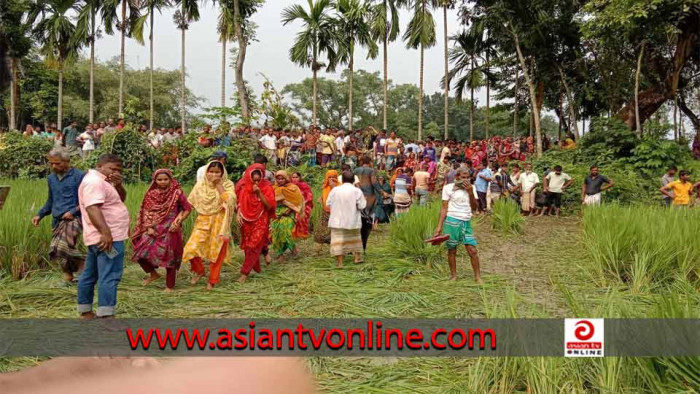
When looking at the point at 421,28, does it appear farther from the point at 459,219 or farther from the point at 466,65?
the point at 459,219

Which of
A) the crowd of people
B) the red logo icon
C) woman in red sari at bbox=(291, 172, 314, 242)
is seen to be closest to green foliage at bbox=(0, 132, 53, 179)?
the crowd of people

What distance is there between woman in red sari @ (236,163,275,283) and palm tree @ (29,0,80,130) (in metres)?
18.3

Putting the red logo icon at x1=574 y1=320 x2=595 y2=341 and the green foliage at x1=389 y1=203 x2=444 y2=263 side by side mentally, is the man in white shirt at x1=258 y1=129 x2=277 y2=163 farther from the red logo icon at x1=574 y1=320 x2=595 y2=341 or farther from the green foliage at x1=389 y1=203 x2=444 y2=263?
the red logo icon at x1=574 y1=320 x2=595 y2=341

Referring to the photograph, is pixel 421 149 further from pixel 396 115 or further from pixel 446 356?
pixel 396 115

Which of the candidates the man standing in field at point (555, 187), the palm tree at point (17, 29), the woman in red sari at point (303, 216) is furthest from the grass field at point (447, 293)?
the palm tree at point (17, 29)

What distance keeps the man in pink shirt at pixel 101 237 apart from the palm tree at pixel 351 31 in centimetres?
1596

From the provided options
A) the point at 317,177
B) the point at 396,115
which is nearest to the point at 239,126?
the point at 317,177

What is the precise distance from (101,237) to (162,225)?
1425 millimetres

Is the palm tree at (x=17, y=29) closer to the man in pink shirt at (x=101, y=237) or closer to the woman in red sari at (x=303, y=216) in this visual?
the woman in red sari at (x=303, y=216)

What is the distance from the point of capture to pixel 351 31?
1986 centimetres

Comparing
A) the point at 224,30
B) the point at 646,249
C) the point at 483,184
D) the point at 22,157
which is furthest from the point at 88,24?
the point at 646,249

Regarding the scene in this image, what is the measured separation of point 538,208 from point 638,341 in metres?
9.93

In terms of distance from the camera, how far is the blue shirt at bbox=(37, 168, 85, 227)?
5.08 meters

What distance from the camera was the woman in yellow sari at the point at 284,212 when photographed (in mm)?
6590
